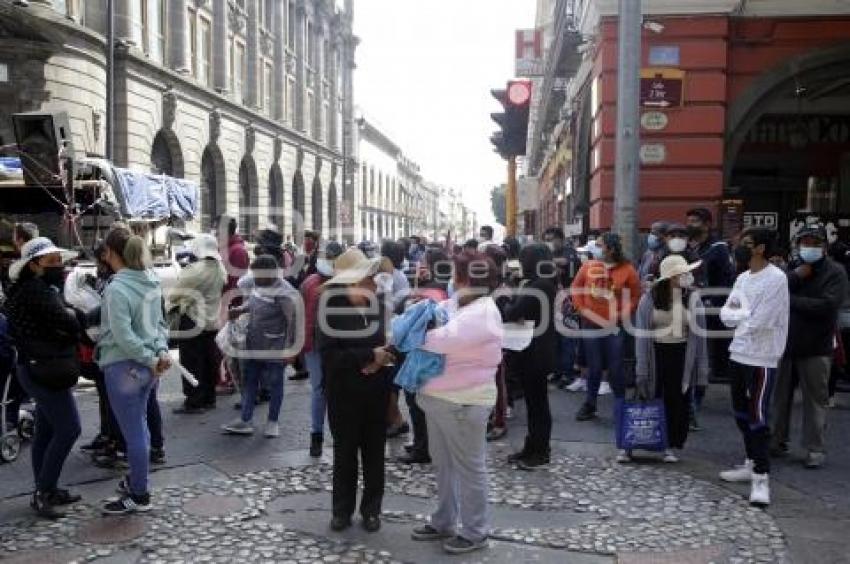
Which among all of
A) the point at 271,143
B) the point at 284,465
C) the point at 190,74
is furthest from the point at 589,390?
the point at 271,143

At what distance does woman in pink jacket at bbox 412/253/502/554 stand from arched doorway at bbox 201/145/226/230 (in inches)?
1171

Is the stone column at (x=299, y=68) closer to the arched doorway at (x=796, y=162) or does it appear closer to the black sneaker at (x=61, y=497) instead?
the arched doorway at (x=796, y=162)

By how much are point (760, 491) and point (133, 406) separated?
164 inches

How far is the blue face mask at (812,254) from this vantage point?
607 centimetres

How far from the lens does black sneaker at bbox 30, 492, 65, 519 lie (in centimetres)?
517

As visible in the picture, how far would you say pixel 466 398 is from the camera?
4.61 m

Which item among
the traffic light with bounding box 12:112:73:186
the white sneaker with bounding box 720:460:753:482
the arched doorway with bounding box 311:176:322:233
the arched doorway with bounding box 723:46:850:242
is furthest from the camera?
the arched doorway with bounding box 311:176:322:233

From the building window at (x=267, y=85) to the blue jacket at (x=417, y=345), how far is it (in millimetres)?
38399

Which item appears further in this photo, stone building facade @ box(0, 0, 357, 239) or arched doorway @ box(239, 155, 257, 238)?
arched doorway @ box(239, 155, 257, 238)

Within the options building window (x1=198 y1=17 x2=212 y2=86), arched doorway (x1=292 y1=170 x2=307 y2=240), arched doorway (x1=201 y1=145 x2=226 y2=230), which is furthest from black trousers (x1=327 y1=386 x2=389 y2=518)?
arched doorway (x1=292 y1=170 x2=307 y2=240)

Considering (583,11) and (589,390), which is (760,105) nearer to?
(583,11)

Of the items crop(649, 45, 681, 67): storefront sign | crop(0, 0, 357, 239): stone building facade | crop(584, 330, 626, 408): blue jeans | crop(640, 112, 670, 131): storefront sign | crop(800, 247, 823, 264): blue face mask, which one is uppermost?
crop(0, 0, 357, 239): stone building facade

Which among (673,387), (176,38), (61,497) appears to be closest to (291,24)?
(176,38)

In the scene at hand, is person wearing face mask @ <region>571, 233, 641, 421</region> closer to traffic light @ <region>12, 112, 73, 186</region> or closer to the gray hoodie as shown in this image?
the gray hoodie
